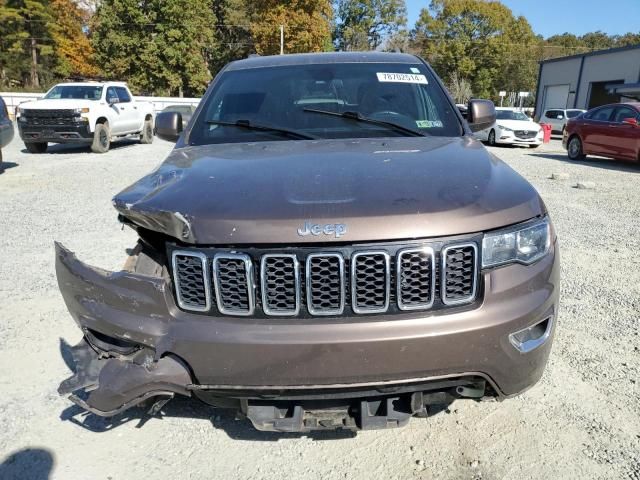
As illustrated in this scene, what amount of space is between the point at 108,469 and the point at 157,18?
47.0 m

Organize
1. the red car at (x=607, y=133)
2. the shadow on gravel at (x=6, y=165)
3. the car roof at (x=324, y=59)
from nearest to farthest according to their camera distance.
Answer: the car roof at (x=324, y=59) → the shadow on gravel at (x=6, y=165) → the red car at (x=607, y=133)

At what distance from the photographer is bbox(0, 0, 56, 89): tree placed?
45.7 metres

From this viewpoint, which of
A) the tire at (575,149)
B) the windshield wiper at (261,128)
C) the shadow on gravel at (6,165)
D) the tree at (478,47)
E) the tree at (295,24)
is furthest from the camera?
the tree at (478,47)

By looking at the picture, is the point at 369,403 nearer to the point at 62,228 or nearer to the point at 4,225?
the point at 62,228

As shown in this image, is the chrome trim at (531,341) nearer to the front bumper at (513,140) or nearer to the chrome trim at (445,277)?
the chrome trim at (445,277)

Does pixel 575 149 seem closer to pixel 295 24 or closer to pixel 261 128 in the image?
pixel 261 128

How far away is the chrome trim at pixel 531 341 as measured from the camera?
6.24 feet

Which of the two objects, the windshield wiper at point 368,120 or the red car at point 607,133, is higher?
the windshield wiper at point 368,120

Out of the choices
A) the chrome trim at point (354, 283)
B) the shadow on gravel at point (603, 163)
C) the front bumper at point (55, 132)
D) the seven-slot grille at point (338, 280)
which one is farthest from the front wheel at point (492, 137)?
the chrome trim at point (354, 283)

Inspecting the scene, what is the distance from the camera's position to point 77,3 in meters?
50.2

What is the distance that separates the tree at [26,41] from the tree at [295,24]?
20.1 m

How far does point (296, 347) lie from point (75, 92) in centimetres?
1480

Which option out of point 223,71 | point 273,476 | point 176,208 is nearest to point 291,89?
point 223,71

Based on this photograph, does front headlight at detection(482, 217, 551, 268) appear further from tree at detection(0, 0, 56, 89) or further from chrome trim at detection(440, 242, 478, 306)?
tree at detection(0, 0, 56, 89)
